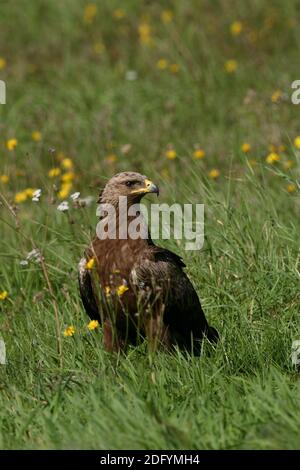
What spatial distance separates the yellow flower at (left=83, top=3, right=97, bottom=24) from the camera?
11728 millimetres

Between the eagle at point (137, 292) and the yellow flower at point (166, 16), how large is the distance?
561 cm

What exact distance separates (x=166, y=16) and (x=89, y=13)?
1.11m

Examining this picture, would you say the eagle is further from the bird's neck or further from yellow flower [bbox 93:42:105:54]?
yellow flower [bbox 93:42:105:54]

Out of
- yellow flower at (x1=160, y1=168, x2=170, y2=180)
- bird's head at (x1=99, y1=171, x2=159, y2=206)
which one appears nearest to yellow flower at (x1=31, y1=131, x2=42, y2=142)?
yellow flower at (x1=160, y1=168, x2=170, y2=180)

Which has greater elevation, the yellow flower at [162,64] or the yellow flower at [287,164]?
the yellow flower at [162,64]

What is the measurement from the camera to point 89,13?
11.8 m

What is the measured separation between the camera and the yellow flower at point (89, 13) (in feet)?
38.5

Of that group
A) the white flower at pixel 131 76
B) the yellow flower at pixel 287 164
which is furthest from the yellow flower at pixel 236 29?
the yellow flower at pixel 287 164

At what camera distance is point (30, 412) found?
4.58 m

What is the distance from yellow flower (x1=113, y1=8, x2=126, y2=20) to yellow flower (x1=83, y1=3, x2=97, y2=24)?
24 centimetres

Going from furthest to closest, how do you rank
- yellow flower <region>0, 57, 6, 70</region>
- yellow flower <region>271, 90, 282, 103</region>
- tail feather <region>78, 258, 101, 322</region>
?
yellow flower <region>0, 57, 6, 70</region>
yellow flower <region>271, 90, 282, 103</region>
tail feather <region>78, 258, 101, 322</region>

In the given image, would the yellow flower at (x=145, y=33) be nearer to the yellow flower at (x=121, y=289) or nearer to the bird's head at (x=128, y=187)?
the bird's head at (x=128, y=187)

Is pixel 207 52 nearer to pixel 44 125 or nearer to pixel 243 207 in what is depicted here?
pixel 44 125
